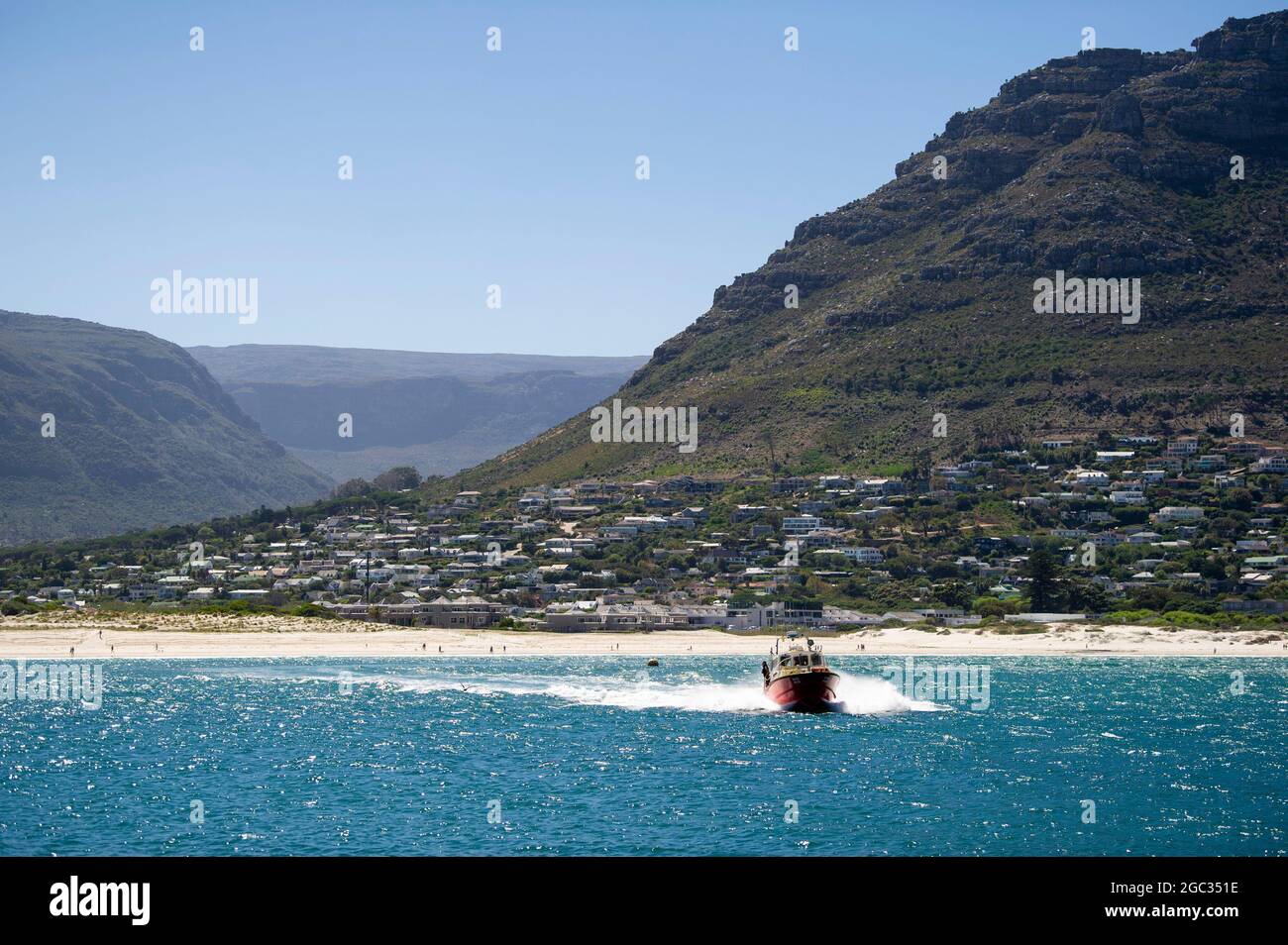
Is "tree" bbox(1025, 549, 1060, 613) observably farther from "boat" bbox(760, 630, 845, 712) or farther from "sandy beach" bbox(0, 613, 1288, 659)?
"boat" bbox(760, 630, 845, 712)

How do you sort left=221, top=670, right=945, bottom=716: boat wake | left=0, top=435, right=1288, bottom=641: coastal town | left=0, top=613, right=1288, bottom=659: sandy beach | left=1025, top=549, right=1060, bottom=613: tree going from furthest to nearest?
1. left=0, top=435, right=1288, bottom=641: coastal town
2. left=1025, top=549, right=1060, bottom=613: tree
3. left=0, top=613, right=1288, bottom=659: sandy beach
4. left=221, top=670, right=945, bottom=716: boat wake

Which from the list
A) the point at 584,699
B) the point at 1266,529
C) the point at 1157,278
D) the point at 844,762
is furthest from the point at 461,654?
the point at 1157,278

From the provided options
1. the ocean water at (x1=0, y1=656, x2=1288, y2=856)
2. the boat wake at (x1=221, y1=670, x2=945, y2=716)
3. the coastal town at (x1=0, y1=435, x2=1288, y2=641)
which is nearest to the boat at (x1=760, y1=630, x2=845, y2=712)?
the boat wake at (x1=221, y1=670, x2=945, y2=716)

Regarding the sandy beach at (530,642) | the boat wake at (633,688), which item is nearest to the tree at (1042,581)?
the sandy beach at (530,642)
